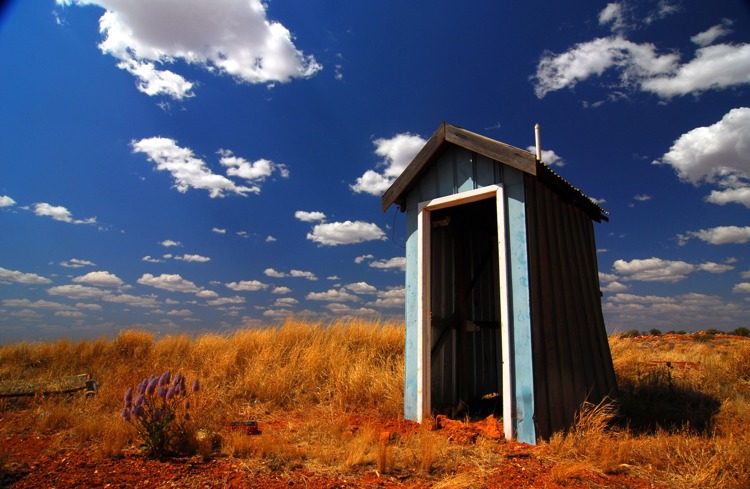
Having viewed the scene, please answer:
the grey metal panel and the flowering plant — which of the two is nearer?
the flowering plant

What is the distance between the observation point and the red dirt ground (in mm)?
3711

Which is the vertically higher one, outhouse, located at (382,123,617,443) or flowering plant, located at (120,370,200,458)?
outhouse, located at (382,123,617,443)

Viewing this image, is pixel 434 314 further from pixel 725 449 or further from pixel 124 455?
pixel 124 455

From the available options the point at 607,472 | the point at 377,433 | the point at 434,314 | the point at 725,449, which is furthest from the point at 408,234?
the point at 725,449

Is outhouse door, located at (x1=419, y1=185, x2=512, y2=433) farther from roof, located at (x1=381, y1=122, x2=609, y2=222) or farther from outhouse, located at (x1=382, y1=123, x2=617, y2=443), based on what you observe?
roof, located at (x1=381, y1=122, x2=609, y2=222)

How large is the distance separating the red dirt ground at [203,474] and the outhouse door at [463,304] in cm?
112

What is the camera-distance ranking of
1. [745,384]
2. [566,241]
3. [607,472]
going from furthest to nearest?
→ [745,384] → [566,241] → [607,472]

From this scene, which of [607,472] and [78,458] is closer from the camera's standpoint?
[607,472]

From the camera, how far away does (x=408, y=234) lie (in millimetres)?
6465

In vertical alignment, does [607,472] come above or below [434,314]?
below

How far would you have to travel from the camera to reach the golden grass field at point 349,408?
4121 millimetres

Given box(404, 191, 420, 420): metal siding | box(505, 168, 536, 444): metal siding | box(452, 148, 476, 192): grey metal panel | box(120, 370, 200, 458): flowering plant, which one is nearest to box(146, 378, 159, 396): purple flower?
box(120, 370, 200, 458): flowering plant

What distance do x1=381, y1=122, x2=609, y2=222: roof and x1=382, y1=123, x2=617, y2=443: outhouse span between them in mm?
16

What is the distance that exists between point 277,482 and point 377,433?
5.33ft
